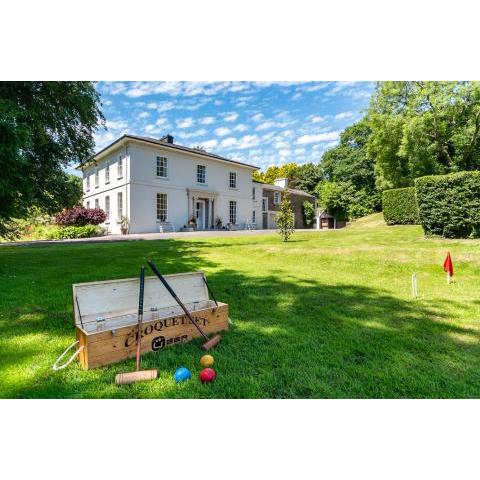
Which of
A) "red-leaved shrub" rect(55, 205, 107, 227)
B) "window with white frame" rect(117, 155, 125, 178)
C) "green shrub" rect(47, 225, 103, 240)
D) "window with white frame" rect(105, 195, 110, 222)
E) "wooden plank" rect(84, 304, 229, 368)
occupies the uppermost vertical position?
"window with white frame" rect(117, 155, 125, 178)

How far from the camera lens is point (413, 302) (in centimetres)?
372

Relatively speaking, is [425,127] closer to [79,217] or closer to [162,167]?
[162,167]

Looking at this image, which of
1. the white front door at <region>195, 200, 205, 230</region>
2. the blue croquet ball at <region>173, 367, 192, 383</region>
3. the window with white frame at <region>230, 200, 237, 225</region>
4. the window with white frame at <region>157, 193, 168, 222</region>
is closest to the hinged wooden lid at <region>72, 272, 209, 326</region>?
the blue croquet ball at <region>173, 367, 192, 383</region>

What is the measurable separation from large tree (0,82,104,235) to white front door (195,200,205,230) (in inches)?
462

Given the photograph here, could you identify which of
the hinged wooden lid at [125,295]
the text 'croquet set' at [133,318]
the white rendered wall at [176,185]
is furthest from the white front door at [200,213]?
the text 'croquet set' at [133,318]

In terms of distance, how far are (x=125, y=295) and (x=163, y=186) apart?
Answer: 15.6 meters

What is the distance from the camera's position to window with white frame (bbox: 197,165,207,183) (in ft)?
64.1

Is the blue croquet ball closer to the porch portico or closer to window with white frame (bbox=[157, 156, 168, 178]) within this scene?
window with white frame (bbox=[157, 156, 168, 178])

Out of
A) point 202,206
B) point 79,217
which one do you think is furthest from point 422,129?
point 79,217

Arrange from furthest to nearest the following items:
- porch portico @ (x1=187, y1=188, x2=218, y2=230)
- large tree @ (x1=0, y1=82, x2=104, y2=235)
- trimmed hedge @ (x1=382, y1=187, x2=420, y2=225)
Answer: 1. porch portico @ (x1=187, y1=188, x2=218, y2=230)
2. trimmed hedge @ (x1=382, y1=187, x2=420, y2=225)
3. large tree @ (x1=0, y1=82, x2=104, y2=235)
